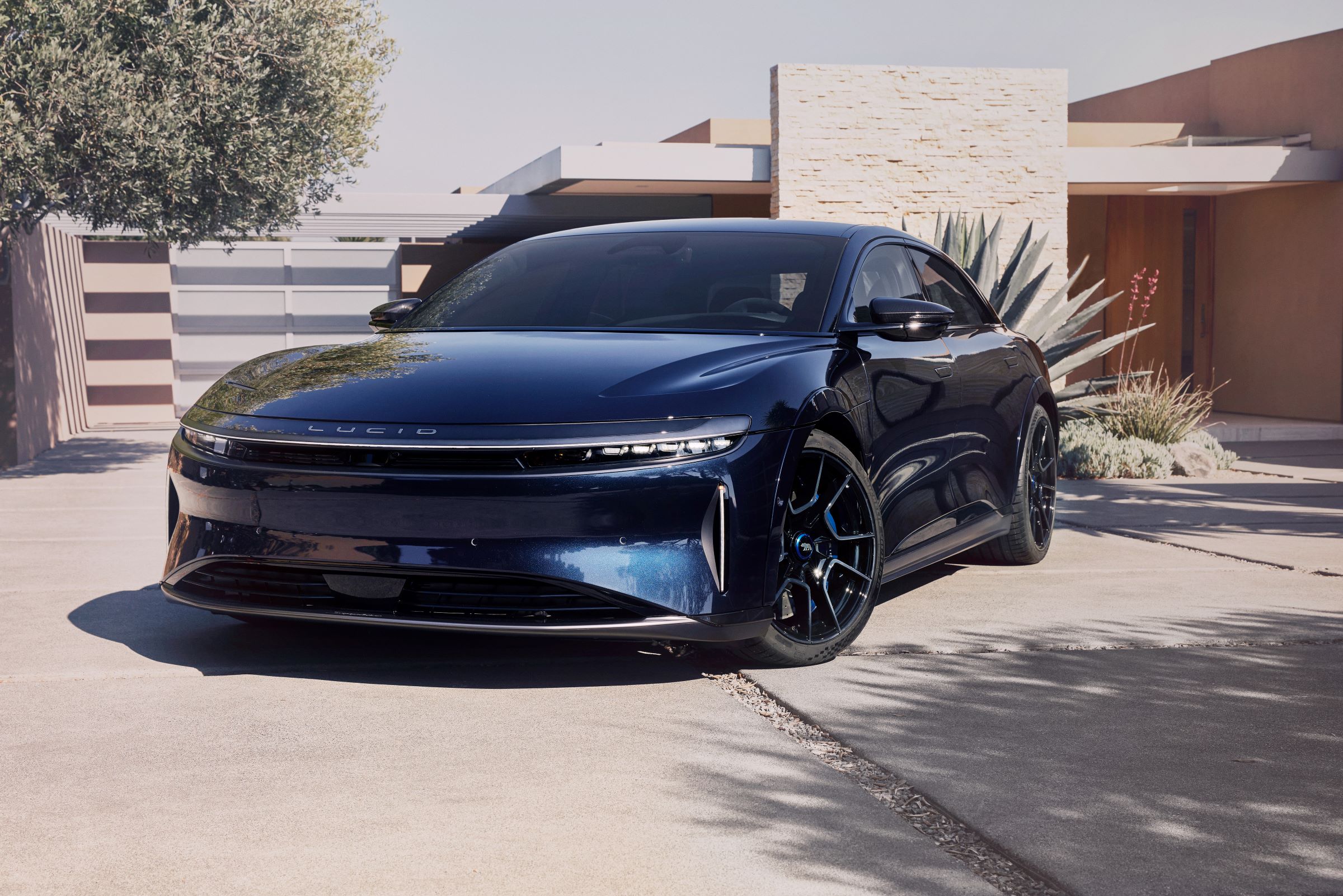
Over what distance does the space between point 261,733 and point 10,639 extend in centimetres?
170

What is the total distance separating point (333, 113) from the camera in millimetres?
13828

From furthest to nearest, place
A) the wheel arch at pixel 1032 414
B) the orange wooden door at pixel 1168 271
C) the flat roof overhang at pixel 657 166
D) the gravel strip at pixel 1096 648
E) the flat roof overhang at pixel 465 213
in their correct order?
the orange wooden door at pixel 1168 271 < the flat roof overhang at pixel 465 213 < the flat roof overhang at pixel 657 166 < the wheel arch at pixel 1032 414 < the gravel strip at pixel 1096 648

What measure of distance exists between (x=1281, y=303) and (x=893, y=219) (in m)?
5.74

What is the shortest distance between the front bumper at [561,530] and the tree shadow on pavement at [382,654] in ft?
1.16

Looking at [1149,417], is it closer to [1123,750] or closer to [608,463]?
[1123,750]

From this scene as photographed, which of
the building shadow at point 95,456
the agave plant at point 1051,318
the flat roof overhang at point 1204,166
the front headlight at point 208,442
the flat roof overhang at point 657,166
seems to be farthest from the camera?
the flat roof overhang at point 1204,166

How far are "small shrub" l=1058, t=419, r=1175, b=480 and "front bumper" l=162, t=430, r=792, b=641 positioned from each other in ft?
26.9

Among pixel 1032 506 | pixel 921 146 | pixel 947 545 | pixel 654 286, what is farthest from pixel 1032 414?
pixel 921 146

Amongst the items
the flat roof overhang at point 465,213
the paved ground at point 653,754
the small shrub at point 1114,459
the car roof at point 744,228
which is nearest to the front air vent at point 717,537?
the paved ground at point 653,754

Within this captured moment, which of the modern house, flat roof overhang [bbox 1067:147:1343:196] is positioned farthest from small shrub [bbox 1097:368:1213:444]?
flat roof overhang [bbox 1067:147:1343:196]

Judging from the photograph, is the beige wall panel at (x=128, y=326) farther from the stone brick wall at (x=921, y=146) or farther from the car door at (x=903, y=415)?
the car door at (x=903, y=415)

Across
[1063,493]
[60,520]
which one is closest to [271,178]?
[60,520]

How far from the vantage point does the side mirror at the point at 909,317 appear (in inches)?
188

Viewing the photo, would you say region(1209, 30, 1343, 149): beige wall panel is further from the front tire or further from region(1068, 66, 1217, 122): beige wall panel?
the front tire
